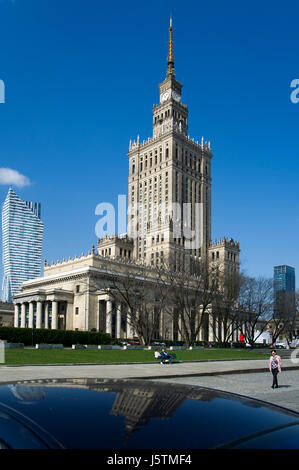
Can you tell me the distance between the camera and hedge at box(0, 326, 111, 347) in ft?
144

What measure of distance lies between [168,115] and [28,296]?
257 feet

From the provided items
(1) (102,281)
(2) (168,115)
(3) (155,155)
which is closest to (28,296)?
(1) (102,281)

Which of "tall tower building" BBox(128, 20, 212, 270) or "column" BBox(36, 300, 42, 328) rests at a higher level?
"tall tower building" BBox(128, 20, 212, 270)

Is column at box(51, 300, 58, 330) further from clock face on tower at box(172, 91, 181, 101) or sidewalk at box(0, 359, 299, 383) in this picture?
clock face on tower at box(172, 91, 181, 101)

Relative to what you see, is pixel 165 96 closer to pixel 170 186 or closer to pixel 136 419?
pixel 170 186

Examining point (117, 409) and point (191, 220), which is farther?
point (191, 220)

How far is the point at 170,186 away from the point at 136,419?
12786cm

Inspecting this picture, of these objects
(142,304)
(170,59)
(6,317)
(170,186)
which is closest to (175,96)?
(170,59)

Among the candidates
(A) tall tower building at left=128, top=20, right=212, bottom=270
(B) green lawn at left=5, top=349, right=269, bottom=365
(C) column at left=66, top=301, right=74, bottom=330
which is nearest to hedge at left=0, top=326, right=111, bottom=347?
(B) green lawn at left=5, top=349, right=269, bottom=365

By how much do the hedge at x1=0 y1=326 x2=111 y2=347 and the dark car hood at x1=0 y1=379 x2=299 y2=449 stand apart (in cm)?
4357

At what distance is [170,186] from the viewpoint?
129 meters
